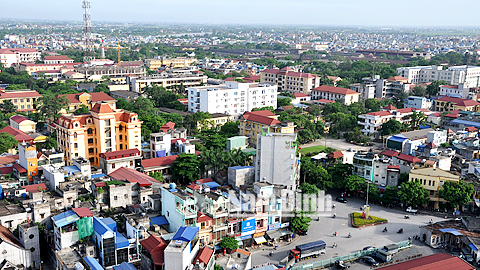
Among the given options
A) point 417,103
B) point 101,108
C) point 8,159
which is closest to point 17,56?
point 8,159

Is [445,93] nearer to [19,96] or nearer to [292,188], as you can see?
[292,188]

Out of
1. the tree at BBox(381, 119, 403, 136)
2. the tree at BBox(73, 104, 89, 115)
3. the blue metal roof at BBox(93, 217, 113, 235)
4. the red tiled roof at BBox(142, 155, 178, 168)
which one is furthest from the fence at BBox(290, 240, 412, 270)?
the tree at BBox(73, 104, 89, 115)

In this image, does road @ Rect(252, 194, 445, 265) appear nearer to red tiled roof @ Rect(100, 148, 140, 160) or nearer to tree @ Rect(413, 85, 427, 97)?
red tiled roof @ Rect(100, 148, 140, 160)

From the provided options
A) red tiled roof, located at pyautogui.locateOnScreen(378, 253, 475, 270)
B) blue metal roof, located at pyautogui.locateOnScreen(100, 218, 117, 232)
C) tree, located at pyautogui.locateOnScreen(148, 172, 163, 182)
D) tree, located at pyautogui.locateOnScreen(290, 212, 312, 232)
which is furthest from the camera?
tree, located at pyautogui.locateOnScreen(148, 172, 163, 182)

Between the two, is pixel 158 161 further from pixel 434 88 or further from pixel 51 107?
pixel 434 88

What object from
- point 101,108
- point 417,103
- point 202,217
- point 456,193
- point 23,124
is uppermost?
point 101,108

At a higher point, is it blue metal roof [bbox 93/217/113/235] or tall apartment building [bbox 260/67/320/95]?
tall apartment building [bbox 260/67/320/95]

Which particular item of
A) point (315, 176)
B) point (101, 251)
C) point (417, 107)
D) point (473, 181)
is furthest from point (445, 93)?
point (101, 251)
